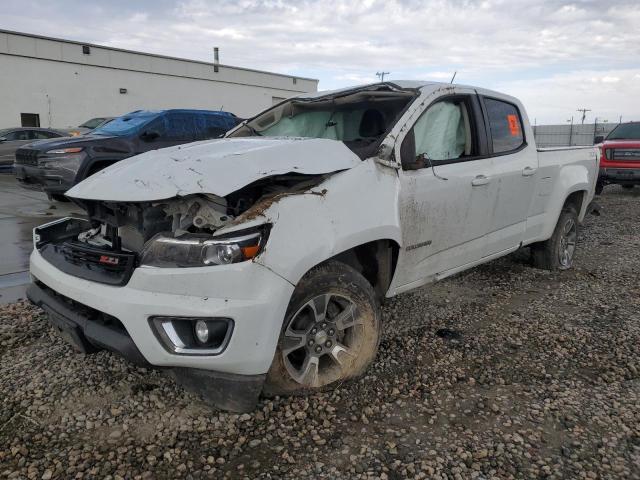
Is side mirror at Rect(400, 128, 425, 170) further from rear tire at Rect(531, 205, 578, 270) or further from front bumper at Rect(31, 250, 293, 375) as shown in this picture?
rear tire at Rect(531, 205, 578, 270)

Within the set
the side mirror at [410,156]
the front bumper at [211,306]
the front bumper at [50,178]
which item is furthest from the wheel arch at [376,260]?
the front bumper at [50,178]

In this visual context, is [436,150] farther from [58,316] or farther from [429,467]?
[58,316]

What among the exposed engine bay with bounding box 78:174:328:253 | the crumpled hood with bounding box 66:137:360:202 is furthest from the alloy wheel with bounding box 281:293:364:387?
the crumpled hood with bounding box 66:137:360:202

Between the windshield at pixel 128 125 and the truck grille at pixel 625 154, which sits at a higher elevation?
the windshield at pixel 128 125

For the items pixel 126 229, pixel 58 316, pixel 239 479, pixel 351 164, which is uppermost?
pixel 351 164

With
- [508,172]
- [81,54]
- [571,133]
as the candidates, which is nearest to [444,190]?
[508,172]

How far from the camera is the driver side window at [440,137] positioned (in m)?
3.24

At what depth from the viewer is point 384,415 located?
8.86 feet

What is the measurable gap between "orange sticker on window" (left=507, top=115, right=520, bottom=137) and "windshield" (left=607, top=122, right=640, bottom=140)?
10.0 metres

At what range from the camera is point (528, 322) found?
4.08m

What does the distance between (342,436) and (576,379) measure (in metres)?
1.61

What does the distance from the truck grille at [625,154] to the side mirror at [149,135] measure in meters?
10.3

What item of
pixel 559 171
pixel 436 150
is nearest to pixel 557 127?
pixel 559 171

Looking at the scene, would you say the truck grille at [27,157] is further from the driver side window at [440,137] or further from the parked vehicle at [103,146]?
the driver side window at [440,137]
